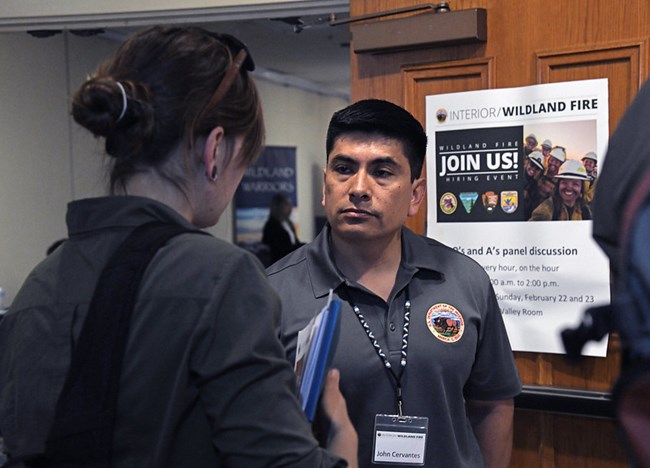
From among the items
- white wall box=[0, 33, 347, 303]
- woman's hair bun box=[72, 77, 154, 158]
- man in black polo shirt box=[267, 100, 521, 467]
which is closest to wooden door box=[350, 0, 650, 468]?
man in black polo shirt box=[267, 100, 521, 467]

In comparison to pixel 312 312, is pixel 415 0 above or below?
above

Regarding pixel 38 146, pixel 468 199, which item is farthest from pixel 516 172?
pixel 38 146

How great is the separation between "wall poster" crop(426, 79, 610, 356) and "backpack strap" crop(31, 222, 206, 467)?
1.62m

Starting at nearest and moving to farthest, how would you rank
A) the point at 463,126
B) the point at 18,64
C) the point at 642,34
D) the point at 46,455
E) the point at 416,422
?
the point at 46,455 < the point at 416,422 < the point at 642,34 < the point at 463,126 < the point at 18,64

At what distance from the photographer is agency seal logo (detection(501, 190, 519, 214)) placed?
7.83ft

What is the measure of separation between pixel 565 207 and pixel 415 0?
82 cm

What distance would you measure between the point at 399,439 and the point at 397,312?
0.29m

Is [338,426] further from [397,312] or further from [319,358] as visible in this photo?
[397,312]

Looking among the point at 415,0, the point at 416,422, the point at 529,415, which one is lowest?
the point at 529,415

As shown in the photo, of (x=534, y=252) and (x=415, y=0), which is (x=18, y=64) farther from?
(x=534, y=252)

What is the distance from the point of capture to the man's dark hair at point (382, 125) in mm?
1947

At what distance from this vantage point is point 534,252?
2.35m

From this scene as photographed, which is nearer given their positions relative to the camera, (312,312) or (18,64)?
(312,312)

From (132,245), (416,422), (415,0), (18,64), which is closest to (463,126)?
(415,0)
